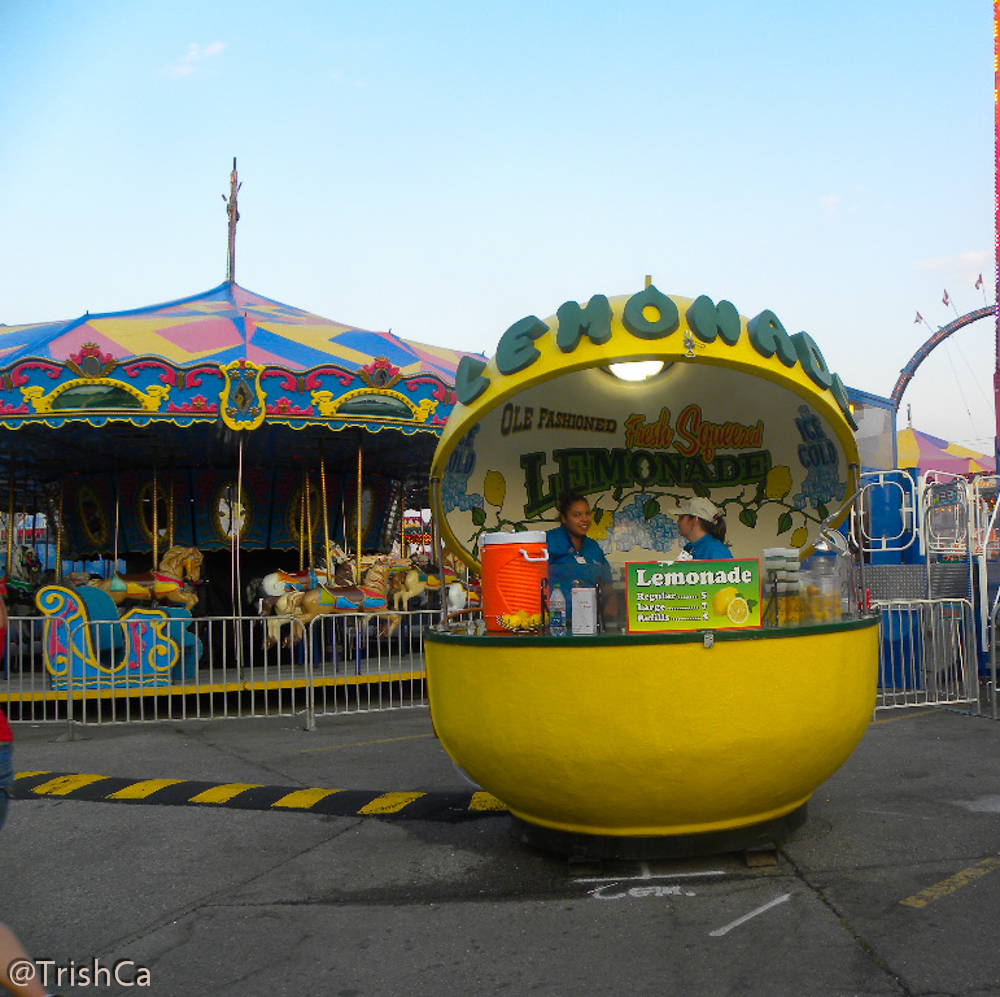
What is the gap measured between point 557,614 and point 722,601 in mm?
807

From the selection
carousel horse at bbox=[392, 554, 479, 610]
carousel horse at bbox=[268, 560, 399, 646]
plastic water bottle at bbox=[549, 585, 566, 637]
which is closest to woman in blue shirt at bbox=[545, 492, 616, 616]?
plastic water bottle at bbox=[549, 585, 566, 637]

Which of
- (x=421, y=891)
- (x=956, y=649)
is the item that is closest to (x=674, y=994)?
(x=421, y=891)

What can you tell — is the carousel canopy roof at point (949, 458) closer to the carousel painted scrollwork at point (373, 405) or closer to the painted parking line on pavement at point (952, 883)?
the carousel painted scrollwork at point (373, 405)

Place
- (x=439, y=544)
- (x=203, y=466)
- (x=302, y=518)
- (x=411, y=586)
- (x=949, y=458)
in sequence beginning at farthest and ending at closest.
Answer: (x=949, y=458), (x=302, y=518), (x=203, y=466), (x=411, y=586), (x=439, y=544)

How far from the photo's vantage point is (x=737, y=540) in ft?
24.6

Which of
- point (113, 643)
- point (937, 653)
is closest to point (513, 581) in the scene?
point (937, 653)

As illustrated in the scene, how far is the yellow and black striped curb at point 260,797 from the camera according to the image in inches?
258

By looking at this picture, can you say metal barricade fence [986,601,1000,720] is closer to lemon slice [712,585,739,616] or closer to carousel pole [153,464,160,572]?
lemon slice [712,585,739,616]

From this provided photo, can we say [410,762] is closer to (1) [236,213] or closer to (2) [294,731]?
(2) [294,731]

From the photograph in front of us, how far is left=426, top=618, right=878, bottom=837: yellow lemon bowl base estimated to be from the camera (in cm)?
465

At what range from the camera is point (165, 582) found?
1403 centimetres

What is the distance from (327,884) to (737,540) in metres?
3.89

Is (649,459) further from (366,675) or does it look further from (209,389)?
(209,389)

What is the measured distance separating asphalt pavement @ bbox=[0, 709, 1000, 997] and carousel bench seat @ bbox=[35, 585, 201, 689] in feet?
12.3
